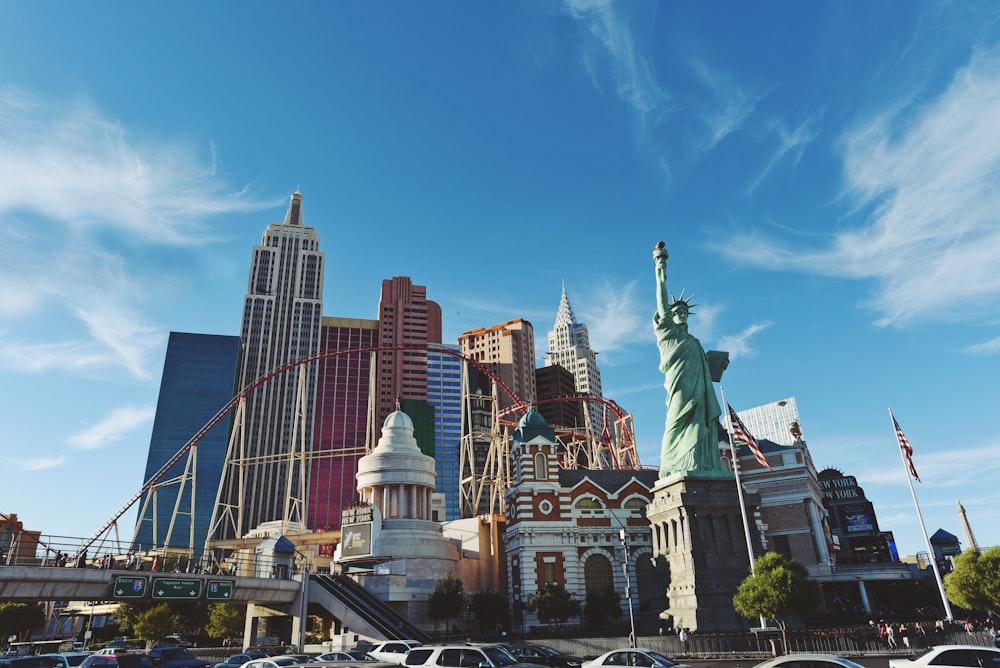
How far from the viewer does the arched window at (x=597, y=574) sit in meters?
50.5

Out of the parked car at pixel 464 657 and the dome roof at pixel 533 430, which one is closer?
the parked car at pixel 464 657

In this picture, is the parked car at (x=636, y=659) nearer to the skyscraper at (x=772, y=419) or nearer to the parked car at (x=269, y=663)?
the parked car at (x=269, y=663)

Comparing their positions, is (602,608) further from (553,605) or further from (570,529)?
(570,529)

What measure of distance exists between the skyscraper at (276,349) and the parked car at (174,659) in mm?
105158

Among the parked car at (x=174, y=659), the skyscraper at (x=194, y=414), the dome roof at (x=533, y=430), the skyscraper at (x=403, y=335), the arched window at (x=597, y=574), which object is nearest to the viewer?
the parked car at (x=174, y=659)

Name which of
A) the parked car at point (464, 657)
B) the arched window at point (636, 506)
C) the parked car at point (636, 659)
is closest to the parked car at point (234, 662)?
the parked car at point (464, 657)

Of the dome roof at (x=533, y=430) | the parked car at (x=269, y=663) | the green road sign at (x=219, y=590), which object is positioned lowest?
the parked car at (x=269, y=663)

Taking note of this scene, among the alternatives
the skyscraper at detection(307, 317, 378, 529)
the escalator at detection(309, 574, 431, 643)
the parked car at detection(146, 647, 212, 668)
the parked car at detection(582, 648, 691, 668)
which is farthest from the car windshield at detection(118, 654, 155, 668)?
the skyscraper at detection(307, 317, 378, 529)

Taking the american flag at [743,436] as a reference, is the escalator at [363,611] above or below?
below

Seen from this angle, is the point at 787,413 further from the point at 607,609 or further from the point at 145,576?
the point at 145,576

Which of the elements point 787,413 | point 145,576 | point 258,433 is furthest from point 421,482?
point 787,413

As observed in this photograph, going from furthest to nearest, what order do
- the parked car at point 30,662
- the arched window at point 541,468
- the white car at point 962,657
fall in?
the arched window at point 541,468
the parked car at point 30,662
the white car at point 962,657

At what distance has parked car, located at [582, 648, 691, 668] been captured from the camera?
64.5 ft

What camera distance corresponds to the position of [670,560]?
4397 centimetres
